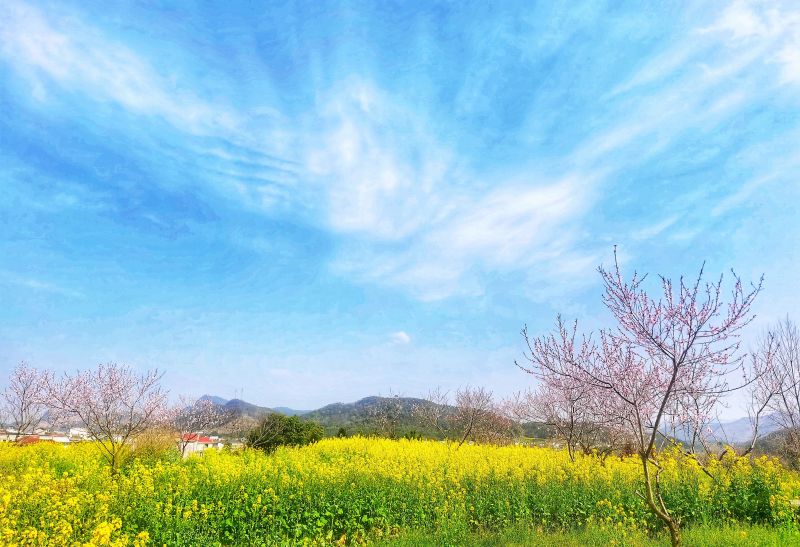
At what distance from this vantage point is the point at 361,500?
995cm

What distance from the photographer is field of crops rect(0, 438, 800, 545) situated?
321 inches

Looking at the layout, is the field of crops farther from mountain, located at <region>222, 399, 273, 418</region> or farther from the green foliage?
mountain, located at <region>222, 399, 273, 418</region>

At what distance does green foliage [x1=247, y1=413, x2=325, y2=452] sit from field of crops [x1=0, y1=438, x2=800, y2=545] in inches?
318

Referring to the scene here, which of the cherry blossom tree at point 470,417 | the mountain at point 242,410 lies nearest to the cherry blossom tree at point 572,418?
the cherry blossom tree at point 470,417

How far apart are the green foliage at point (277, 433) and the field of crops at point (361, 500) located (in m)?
8.07

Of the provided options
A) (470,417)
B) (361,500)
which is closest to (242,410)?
(470,417)

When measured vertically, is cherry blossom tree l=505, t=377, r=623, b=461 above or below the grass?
above

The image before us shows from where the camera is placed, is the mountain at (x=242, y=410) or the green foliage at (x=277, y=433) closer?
the green foliage at (x=277, y=433)

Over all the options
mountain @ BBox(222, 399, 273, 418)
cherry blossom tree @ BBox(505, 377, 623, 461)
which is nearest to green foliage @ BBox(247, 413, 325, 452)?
mountain @ BBox(222, 399, 273, 418)

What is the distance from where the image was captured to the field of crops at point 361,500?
8.16m

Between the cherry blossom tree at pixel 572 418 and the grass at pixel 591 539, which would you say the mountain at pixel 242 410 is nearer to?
the cherry blossom tree at pixel 572 418

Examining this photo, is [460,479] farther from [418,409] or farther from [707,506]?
[418,409]

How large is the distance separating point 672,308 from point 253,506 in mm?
8144

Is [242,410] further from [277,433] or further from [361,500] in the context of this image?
[361,500]
